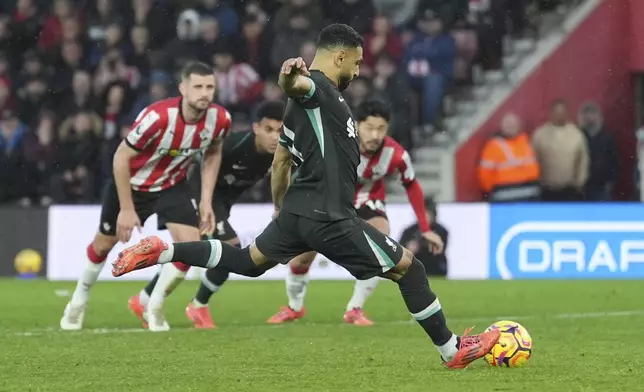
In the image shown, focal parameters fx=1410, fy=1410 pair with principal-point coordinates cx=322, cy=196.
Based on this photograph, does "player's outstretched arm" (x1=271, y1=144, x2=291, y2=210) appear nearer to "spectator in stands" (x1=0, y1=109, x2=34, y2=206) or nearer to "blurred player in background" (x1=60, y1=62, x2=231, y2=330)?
"blurred player in background" (x1=60, y1=62, x2=231, y2=330)

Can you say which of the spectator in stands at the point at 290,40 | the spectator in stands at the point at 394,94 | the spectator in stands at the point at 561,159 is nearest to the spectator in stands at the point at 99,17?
the spectator in stands at the point at 290,40

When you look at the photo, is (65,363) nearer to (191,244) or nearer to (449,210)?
(191,244)

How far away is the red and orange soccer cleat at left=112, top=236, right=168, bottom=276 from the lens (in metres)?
7.57

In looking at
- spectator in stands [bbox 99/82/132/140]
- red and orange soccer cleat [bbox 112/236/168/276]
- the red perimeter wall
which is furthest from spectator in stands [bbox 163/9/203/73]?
red and orange soccer cleat [bbox 112/236/168/276]

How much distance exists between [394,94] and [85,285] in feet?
28.7

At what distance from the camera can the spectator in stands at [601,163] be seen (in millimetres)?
18875

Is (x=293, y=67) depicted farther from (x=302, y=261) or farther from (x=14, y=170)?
(x=14, y=170)

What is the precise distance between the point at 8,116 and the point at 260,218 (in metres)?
4.55

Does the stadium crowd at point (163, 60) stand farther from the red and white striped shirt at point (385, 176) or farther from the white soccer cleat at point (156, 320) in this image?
the white soccer cleat at point (156, 320)

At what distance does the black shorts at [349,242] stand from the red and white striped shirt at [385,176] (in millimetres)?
3197

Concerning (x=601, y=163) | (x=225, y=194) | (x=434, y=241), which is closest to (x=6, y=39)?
(x=601, y=163)

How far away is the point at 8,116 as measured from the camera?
1977 cm

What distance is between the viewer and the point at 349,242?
24.8 ft

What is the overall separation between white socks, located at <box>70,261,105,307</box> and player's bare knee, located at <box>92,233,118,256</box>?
11 cm
